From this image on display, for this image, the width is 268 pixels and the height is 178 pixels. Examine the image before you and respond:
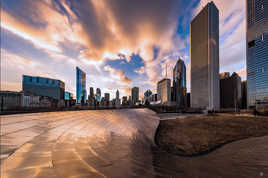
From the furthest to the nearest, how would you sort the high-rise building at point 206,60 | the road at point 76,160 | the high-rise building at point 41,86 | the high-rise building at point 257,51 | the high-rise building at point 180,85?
1. the high-rise building at point 180,85
2. the high-rise building at point 41,86
3. the high-rise building at point 206,60
4. the high-rise building at point 257,51
5. the road at point 76,160

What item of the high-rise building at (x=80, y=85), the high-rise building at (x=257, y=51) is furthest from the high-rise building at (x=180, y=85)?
the high-rise building at (x=80, y=85)

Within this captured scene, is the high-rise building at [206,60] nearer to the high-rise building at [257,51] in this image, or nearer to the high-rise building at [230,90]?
the high-rise building at [257,51]

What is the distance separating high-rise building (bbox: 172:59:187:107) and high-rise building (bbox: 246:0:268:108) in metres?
74.1

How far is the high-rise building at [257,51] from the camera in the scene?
78.6 m

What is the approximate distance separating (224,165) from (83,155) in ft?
24.1

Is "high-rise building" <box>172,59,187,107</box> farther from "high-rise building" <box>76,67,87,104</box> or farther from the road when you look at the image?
the road

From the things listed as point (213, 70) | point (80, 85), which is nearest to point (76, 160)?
point (213, 70)

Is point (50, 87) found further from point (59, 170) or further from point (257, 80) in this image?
point (257, 80)

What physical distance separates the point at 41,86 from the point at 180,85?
20650 centimetres

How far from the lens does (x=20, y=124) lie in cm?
604

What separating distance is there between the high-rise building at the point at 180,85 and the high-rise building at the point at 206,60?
4964 centimetres

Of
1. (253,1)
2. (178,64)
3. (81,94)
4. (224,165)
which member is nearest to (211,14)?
(253,1)

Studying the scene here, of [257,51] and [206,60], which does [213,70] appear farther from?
[257,51]

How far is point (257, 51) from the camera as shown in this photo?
81.4m
